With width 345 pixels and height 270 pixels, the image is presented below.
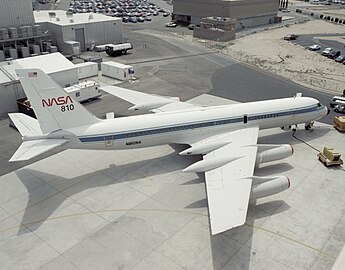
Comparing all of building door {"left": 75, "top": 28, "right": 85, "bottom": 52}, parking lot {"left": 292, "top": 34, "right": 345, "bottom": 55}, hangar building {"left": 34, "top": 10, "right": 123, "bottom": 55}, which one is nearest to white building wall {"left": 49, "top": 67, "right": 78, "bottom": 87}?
hangar building {"left": 34, "top": 10, "right": 123, "bottom": 55}

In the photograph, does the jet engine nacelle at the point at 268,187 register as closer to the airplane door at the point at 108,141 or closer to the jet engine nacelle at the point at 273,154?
the jet engine nacelle at the point at 273,154

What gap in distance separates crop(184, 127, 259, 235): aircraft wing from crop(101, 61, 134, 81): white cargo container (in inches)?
1324

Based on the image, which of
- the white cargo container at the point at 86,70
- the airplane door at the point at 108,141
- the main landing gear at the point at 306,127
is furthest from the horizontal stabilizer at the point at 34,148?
the white cargo container at the point at 86,70

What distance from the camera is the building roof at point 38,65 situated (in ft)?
165

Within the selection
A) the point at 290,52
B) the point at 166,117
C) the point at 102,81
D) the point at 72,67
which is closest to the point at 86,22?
the point at 102,81

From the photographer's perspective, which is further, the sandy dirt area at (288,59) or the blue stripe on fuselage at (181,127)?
the sandy dirt area at (288,59)

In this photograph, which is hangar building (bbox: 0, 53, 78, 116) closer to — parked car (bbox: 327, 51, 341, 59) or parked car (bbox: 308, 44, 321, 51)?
parked car (bbox: 327, 51, 341, 59)

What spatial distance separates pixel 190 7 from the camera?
127 meters

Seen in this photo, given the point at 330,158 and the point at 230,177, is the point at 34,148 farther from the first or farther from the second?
the point at 330,158

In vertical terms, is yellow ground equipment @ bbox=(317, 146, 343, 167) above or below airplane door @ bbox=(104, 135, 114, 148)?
below

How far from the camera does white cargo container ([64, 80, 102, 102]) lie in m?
51.4

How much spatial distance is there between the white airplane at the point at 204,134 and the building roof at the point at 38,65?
65.8 ft

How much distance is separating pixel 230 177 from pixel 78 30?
67.3 meters

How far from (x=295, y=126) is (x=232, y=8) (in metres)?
83.8
